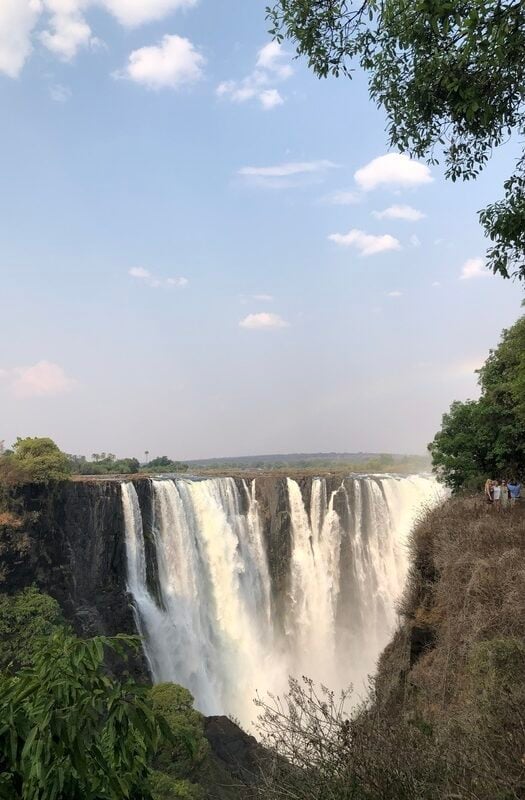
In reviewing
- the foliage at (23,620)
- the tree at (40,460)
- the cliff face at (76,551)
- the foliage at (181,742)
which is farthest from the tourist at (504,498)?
the tree at (40,460)

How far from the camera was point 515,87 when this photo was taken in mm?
4207

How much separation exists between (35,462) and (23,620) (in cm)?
500

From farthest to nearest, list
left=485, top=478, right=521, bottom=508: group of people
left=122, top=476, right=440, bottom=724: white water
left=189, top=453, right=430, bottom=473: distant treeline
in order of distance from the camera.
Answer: left=189, top=453, right=430, bottom=473: distant treeline
left=122, top=476, right=440, bottom=724: white water
left=485, top=478, right=521, bottom=508: group of people

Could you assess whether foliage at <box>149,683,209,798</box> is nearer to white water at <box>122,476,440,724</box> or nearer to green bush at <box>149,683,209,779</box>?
green bush at <box>149,683,209,779</box>

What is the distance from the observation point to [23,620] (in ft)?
50.9

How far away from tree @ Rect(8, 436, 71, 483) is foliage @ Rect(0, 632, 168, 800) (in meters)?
16.9

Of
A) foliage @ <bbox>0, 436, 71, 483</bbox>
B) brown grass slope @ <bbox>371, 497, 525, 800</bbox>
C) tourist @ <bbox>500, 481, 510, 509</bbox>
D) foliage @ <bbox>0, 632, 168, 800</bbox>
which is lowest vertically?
brown grass slope @ <bbox>371, 497, 525, 800</bbox>

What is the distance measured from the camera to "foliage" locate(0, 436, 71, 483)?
57.5 ft

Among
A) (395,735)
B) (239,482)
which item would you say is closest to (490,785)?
(395,735)

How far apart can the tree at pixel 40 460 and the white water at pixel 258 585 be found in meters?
2.36

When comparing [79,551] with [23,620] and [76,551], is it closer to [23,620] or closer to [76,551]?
[76,551]

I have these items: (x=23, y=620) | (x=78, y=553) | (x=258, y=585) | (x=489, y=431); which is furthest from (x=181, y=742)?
(x=258, y=585)

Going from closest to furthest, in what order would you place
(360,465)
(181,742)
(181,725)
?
A: 1. (181,742)
2. (181,725)
3. (360,465)

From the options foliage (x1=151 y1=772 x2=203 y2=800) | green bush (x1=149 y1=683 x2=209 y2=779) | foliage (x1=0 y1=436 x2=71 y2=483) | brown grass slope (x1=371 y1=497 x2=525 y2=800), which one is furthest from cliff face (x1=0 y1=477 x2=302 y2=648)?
brown grass slope (x1=371 y1=497 x2=525 y2=800)
